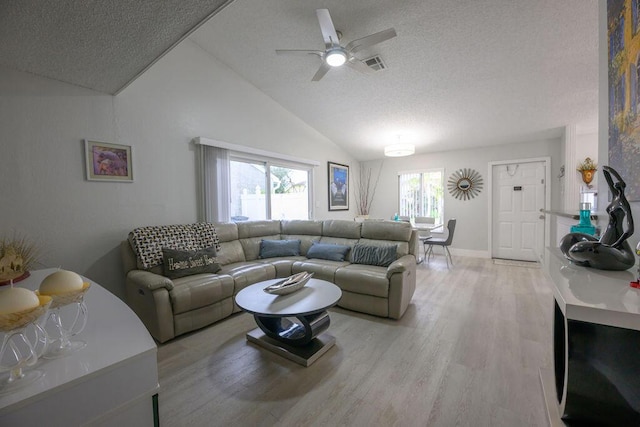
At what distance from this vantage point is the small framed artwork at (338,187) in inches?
231

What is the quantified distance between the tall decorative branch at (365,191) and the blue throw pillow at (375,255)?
354cm

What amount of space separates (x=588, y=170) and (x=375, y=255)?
3901 mm

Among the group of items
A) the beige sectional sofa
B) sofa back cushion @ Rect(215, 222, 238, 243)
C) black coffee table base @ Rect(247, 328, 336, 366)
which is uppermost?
sofa back cushion @ Rect(215, 222, 238, 243)

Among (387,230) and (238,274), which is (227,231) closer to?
(238,274)

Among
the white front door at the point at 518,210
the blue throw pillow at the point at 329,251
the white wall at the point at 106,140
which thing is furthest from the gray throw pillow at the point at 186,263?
the white front door at the point at 518,210

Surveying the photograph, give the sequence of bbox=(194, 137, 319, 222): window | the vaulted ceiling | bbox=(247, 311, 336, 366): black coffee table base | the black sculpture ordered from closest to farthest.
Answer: the black sculpture, the vaulted ceiling, bbox=(247, 311, 336, 366): black coffee table base, bbox=(194, 137, 319, 222): window

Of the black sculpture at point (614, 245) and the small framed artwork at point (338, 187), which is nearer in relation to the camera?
the black sculpture at point (614, 245)

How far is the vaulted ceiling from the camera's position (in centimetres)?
174

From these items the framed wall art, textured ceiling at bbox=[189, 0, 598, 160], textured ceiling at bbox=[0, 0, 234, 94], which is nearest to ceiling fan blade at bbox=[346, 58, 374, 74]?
textured ceiling at bbox=[189, 0, 598, 160]

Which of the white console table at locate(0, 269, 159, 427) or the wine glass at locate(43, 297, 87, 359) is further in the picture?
the wine glass at locate(43, 297, 87, 359)

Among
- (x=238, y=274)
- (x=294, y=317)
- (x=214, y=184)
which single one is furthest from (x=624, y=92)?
(x=214, y=184)

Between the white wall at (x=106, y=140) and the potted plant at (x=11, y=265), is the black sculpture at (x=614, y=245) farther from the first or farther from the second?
the white wall at (x=106, y=140)

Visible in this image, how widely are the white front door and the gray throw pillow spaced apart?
17.5 ft

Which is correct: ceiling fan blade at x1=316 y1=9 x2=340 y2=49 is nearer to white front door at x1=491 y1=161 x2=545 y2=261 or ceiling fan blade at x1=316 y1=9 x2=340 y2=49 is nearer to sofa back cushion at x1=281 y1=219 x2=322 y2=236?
sofa back cushion at x1=281 y1=219 x2=322 y2=236
